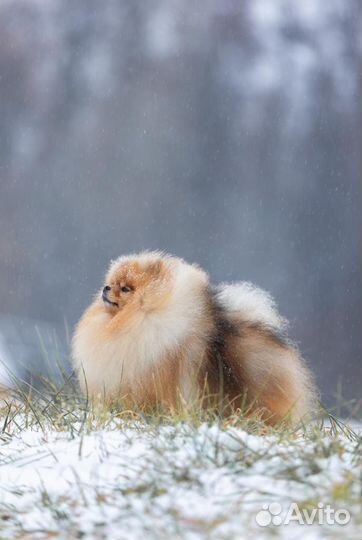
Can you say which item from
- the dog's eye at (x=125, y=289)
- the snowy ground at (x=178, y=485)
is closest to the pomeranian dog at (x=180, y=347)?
the dog's eye at (x=125, y=289)

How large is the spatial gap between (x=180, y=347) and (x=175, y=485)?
911mm

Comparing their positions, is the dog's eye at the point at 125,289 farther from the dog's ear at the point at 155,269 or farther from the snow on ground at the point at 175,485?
the snow on ground at the point at 175,485

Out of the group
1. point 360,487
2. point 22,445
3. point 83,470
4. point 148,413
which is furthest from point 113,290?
point 360,487

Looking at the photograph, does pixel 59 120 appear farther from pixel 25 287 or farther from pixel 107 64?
pixel 25 287

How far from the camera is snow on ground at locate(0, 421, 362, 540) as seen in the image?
1.49 metres

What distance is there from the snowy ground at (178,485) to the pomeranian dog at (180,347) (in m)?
0.46

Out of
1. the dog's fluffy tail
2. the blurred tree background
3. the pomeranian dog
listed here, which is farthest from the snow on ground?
the blurred tree background

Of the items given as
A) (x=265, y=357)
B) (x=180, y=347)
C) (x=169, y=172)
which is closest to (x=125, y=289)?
(x=180, y=347)

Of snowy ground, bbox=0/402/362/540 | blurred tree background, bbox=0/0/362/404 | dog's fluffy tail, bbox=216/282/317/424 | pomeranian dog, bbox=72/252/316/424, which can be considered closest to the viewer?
snowy ground, bbox=0/402/362/540

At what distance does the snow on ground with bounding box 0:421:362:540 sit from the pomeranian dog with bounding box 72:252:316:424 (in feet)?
1.66

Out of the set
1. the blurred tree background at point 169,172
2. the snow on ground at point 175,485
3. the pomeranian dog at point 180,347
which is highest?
the blurred tree background at point 169,172

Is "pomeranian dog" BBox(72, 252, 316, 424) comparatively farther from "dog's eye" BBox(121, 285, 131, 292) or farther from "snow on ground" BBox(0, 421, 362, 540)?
"snow on ground" BBox(0, 421, 362, 540)

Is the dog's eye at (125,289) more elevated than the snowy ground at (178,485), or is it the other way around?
the dog's eye at (125,289)

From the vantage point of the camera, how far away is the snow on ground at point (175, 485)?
1.49m
